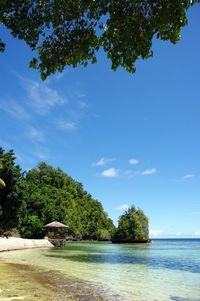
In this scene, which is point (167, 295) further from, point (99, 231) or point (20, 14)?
point (99, 231)

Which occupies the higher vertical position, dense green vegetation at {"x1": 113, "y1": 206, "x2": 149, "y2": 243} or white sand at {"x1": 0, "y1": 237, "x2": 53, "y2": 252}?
dense green vegetation at {"x1": 113, "y1": 206, "x2": 149, "y2": 243}

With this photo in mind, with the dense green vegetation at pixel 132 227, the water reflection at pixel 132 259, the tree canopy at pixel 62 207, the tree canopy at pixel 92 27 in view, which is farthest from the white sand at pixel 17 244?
the dense green vegetation at pixel 132 227

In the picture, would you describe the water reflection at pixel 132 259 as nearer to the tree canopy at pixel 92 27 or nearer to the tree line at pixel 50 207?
the tree line at pixel 50 207

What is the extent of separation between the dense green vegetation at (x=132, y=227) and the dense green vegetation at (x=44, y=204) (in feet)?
52.3

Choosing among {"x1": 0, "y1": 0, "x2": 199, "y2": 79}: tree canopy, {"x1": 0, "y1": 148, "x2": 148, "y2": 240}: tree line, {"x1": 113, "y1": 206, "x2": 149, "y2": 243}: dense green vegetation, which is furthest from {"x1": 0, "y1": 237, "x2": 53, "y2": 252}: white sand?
{"x1": 113, "y1": 206, "x2": 149, "y2": 243}: dense green vegetation

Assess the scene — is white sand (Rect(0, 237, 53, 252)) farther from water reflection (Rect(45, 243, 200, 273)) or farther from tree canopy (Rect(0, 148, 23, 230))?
water reflection (Rect(45, 243, 200, 273))

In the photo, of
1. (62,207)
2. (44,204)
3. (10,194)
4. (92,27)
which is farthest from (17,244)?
(62,207)

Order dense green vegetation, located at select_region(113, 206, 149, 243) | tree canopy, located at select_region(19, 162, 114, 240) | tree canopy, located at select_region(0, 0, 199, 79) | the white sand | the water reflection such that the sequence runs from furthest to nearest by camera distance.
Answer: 1. dense green vegetation, located at select_region(113, 206, 149, 243)
2. tree canopy, located at select_region(19, 162, 114, 240)
3. the white sand
4. the water reflection
5. tree canopy, located at select_region(0, 0, 199, 79)

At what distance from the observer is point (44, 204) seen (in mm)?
77375

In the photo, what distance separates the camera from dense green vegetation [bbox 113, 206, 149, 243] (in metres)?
109

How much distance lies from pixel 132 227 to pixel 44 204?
39.9m

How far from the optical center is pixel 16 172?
43906 mm

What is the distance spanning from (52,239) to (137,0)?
63.0 m

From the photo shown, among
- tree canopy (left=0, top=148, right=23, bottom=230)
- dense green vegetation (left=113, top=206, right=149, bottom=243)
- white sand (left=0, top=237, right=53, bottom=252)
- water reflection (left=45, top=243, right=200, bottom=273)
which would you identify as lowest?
water reflection (left=45, top=243, right=200, bottom=273)
